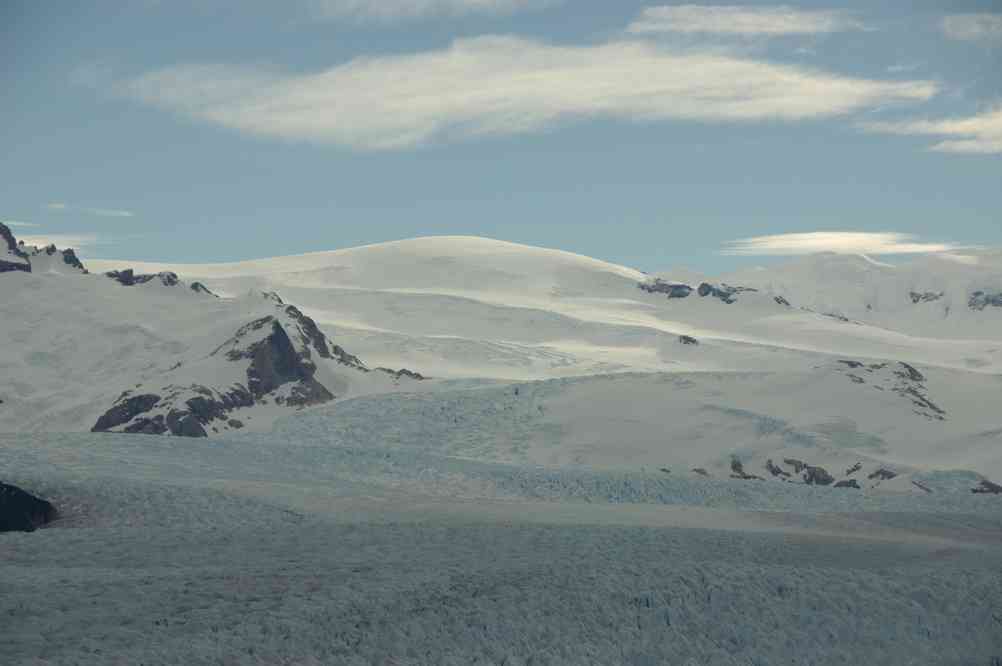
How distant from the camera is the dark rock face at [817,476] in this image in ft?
183

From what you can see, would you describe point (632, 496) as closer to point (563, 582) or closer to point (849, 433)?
point (563, 582)

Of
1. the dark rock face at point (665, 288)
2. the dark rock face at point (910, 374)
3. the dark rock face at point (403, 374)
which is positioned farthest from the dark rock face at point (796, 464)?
the dark rock face at point (665, 288)

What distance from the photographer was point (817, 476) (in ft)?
184

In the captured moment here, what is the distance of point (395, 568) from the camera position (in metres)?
17.5

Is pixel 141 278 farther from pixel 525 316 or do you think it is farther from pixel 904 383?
pixel 904 383

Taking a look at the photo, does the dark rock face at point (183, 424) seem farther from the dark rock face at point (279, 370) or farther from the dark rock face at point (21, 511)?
the dark rock face at point (21, 511)

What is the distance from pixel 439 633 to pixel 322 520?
6.70m

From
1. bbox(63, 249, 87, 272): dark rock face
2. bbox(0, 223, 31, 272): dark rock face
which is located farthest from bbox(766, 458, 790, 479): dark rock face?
bbox(63, 249, 87, 272): dark rock face

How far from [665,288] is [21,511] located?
171 meters

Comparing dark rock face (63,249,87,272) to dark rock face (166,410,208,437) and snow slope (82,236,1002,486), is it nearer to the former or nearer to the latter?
snow slope (82,236,1002,486)

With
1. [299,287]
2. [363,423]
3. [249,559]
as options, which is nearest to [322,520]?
[249,559]

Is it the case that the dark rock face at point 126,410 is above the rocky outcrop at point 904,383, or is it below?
below

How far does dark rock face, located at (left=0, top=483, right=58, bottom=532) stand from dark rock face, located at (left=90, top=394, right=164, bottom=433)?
7176cm

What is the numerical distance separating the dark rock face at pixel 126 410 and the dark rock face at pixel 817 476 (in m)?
51.0
